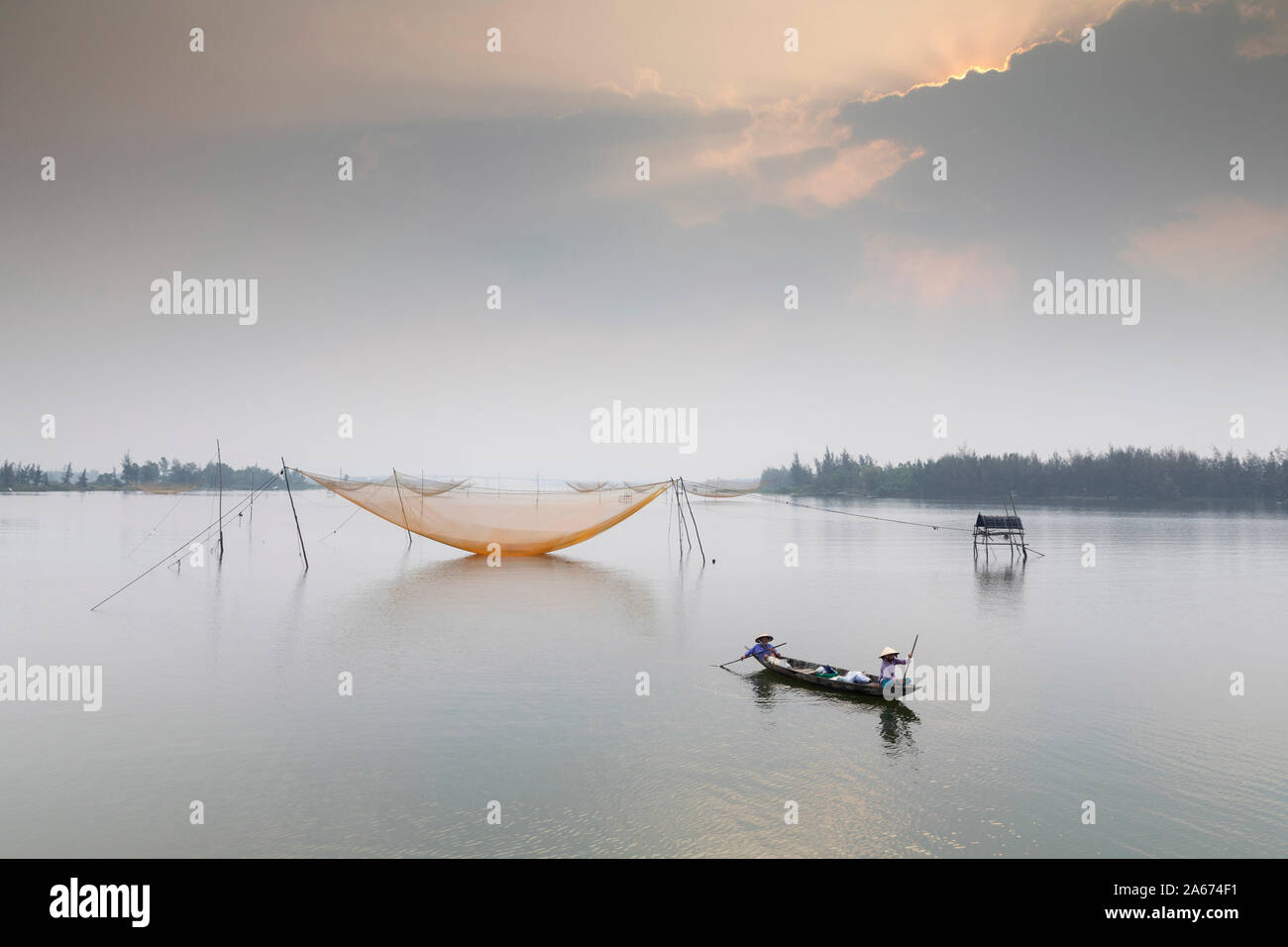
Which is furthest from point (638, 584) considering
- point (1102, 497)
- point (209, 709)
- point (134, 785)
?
point (1102, 497)

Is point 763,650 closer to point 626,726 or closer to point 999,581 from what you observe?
point 626,726

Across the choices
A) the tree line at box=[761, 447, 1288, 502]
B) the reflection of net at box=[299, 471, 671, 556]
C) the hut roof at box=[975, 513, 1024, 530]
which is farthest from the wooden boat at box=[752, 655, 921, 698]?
the tree line at box=[761, 447, 1288, 502]

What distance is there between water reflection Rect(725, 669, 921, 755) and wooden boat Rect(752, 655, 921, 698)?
88mm

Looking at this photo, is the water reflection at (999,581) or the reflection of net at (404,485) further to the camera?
the reflection of net at (404,485)

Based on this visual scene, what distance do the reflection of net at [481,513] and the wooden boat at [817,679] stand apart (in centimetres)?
1067

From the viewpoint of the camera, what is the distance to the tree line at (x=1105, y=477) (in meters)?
85.4

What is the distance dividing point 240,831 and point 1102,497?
10133cm

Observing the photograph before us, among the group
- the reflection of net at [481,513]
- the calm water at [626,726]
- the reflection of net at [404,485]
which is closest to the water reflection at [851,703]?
the calm water at [626,726]

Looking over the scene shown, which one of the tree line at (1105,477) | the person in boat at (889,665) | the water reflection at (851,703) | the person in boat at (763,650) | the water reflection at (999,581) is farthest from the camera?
the tree line at (1105,477)

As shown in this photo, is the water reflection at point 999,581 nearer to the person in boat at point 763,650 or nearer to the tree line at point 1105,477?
the person in boat at point 763,650

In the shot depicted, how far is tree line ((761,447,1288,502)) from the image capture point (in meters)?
85.4

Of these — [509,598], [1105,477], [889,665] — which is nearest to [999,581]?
[889,665]

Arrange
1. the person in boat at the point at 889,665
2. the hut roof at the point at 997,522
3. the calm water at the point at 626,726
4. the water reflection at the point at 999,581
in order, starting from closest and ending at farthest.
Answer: the calm water at the point at 626,726, the person in boat at the point at 889,665, the water reflection at the point at 999,581, the hut roof at the point at 997,522

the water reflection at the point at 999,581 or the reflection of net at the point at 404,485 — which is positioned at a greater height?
the reflection of net at the point at 404,485
